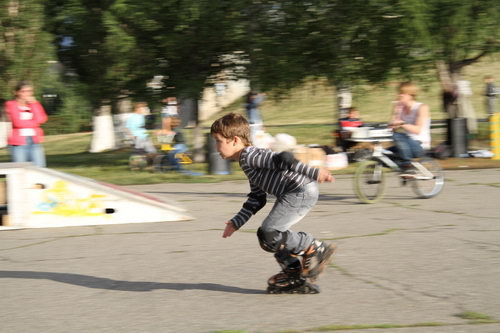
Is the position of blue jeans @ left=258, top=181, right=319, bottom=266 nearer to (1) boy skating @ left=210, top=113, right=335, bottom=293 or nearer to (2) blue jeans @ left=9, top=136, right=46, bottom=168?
(1) boy skating @ left=210, top=113, right=335, bottom=293

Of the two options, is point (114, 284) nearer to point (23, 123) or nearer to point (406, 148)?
point (406, 148)

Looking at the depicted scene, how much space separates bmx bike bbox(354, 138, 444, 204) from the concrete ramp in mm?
3120

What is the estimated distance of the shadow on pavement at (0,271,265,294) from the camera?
591cm

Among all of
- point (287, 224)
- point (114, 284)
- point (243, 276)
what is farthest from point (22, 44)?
point (287, 224)

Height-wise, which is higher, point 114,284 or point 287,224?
point 287,224

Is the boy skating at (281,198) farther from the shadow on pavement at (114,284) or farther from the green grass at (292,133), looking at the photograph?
the green grass at (292,133)

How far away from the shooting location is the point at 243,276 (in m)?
6.27

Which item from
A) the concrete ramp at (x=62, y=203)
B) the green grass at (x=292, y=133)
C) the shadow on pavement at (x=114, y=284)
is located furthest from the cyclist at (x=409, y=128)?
the shadow on pavement at (x=114, y=284)

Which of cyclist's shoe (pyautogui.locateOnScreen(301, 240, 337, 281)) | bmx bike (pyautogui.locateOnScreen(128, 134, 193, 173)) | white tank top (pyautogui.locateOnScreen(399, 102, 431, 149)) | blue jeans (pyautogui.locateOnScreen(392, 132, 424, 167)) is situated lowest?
cyclist's shoe (pyautogui.locateOnScreen(301, 240, 337, 281))

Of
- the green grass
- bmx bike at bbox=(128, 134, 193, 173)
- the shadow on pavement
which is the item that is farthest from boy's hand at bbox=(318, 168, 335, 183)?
bmx bike at bbox=(128, 134, 193, 173)

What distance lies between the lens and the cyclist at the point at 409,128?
35.1 ft

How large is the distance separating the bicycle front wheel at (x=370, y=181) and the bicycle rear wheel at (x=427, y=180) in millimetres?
513

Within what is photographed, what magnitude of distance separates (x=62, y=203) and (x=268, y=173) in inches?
173

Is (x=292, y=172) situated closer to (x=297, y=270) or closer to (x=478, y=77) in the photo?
(x=297, y=270)
